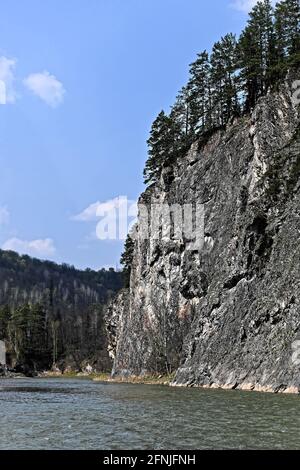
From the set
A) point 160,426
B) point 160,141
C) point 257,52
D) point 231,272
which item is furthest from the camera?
point 160,141

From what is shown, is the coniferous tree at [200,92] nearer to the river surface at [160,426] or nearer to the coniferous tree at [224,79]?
the coniferous tree at [224,79]

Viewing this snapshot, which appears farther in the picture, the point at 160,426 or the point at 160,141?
the point at 160,141

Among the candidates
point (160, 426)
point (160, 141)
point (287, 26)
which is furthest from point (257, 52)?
point (160, 426)

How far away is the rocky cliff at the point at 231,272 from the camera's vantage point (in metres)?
46.2

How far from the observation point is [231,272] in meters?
56.2

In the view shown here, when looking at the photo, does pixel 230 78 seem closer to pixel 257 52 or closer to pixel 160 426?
pixel 257 52

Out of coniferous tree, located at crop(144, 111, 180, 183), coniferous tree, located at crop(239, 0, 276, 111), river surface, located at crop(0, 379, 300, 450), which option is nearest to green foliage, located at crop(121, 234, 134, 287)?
coniferous tree, located at crop(144, 111, 180, 183)

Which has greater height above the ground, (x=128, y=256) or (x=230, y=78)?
(x=230, y=78)

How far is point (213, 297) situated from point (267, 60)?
35871 mm

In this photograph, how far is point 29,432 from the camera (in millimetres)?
22219

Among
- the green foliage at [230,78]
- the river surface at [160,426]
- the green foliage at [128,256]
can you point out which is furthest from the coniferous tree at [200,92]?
the river surface at [160,426]

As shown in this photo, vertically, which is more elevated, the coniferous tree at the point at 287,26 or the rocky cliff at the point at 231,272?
the coniferous tree at the point at 287,26

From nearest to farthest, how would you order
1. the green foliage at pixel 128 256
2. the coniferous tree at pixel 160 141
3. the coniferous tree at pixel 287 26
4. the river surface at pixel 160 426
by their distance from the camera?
the river surface at pixel 160 426, the coniferous tree at pixel 287 26, the coniferous tree at pixel 160 141, the green foliage at pixel 128 256

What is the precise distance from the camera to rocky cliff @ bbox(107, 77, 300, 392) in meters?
46.2
